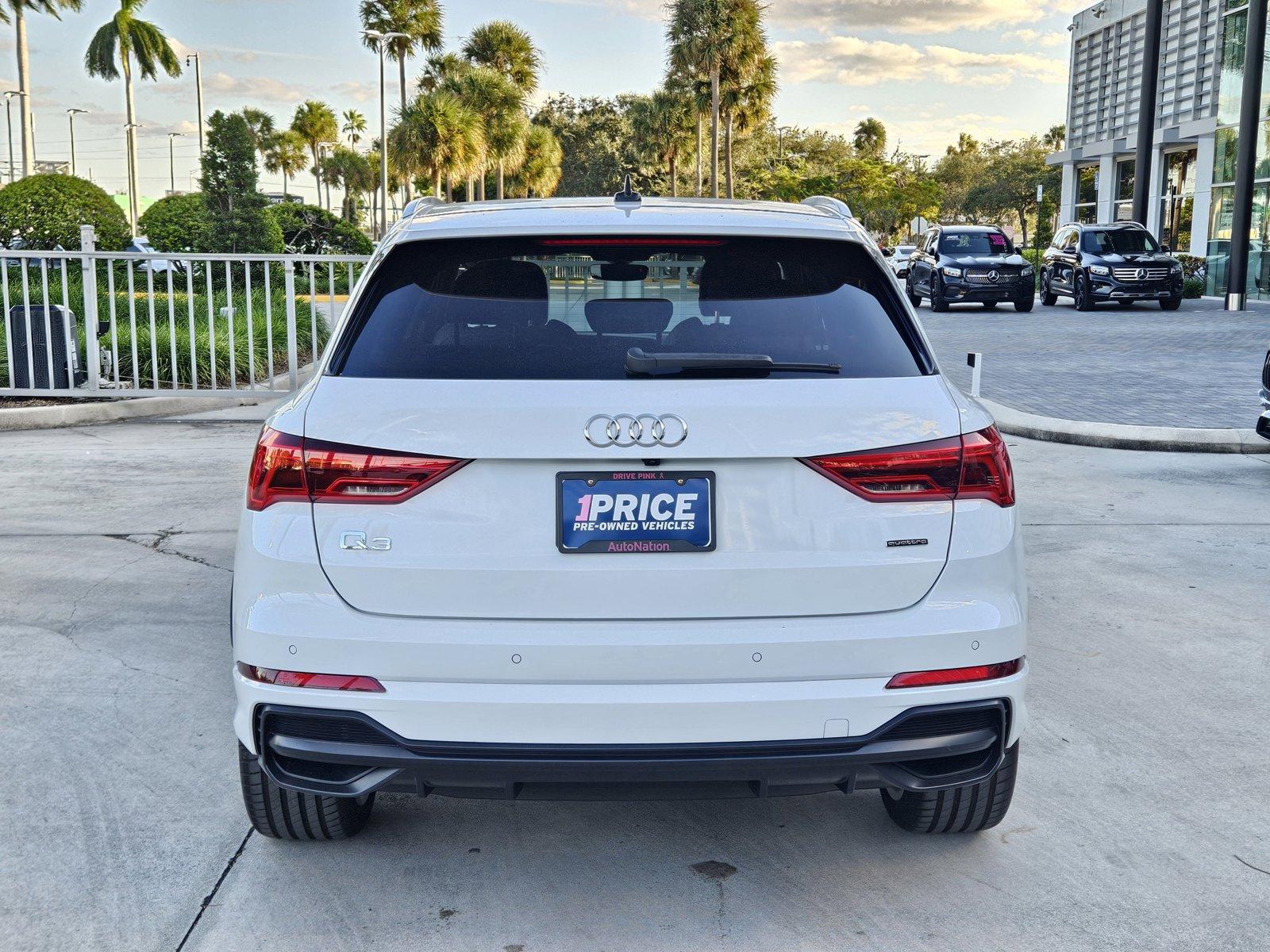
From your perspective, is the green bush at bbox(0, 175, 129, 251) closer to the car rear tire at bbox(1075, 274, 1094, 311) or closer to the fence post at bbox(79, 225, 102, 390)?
the fence post at bbox(79, 225, 102, 390)

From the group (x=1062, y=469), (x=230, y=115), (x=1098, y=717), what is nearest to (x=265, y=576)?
(x=1098, y=717)

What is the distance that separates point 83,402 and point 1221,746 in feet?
37.4

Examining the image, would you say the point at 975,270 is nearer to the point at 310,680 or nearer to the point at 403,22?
the point at 310,680

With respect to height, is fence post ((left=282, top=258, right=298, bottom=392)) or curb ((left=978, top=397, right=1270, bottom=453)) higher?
fence post ((left=282, top=258, right=298, bottom=392))

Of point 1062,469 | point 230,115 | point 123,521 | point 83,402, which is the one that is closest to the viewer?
point 123,521

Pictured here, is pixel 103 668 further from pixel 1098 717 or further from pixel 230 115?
pixel 230 115

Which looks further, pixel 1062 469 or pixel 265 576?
pixel 1062 469

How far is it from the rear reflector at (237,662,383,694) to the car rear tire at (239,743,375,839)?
0.45 metres

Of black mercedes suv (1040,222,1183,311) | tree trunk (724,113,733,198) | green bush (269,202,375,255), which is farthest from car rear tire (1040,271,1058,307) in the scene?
tree trunk (724,113,733,198)

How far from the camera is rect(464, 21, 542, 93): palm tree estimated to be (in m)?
71.7

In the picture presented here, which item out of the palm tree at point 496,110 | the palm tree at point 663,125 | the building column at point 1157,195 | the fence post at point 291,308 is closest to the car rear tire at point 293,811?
the fence post at point 291,308

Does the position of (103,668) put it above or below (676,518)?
below

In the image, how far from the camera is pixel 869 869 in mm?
3486

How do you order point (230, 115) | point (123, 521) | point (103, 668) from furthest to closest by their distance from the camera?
point (230, 115) → point (123, 521) → point (103, 668)
